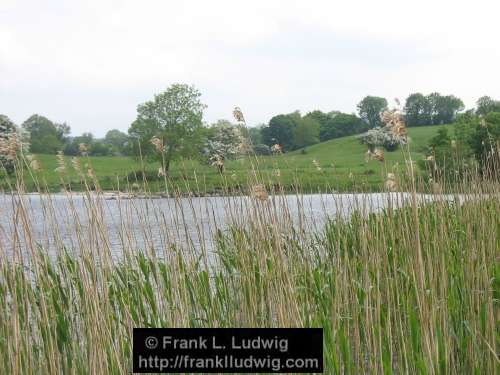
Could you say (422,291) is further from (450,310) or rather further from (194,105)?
(194,105)

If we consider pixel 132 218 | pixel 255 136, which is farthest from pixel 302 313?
pixel 255 136

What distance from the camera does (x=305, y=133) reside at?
7519 cm

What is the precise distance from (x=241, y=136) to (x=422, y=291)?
1627 mm

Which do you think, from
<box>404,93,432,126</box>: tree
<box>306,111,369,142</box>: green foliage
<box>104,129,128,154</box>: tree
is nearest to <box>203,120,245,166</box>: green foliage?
<box>104,129,128,154</box>: tree

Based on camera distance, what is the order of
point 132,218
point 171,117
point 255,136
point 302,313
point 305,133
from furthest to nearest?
point 305,133
point 171,117
point 255,136
point 132,218
point 302,313

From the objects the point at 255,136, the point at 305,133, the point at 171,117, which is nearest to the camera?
the point at 255,136

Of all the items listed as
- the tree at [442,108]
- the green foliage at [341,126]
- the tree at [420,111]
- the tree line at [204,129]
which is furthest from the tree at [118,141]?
the tree at [442,108]

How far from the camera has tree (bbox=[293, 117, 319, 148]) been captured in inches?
2844

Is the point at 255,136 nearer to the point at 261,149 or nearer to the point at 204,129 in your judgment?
the point at 261,149

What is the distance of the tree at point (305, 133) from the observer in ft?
237

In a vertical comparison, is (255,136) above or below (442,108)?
below
